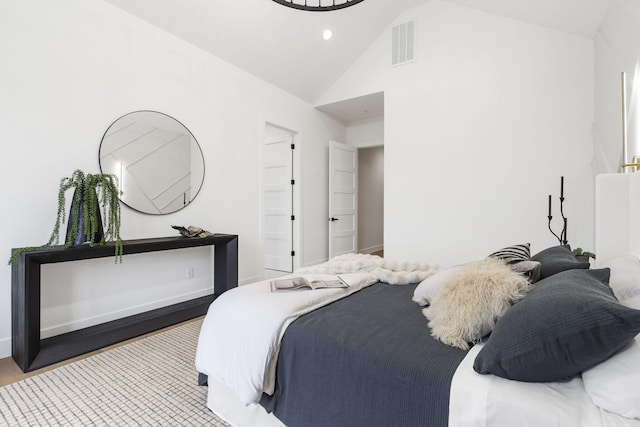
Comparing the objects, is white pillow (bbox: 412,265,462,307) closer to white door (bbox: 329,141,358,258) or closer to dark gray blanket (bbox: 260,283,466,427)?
dark gray blanket (bbox: 260,283,466,427)

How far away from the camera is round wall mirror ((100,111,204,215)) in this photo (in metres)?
2.88

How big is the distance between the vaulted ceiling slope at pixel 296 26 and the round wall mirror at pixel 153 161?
1047mm

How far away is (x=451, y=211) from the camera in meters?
3.97

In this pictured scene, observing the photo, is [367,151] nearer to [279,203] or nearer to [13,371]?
[279,203]

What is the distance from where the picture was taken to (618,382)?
0.76m

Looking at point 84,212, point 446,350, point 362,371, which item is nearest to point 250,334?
point 362,371

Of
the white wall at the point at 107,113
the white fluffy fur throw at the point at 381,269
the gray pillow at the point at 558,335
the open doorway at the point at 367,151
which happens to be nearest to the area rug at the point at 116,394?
the white wall at the point at 107,113

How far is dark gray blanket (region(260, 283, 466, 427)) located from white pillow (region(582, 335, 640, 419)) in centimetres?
34

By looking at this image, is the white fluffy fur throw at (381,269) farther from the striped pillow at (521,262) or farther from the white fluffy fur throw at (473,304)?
the white fluffy fur throw at (473,304)

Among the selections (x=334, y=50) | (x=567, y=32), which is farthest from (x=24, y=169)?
(x=567, y=32)

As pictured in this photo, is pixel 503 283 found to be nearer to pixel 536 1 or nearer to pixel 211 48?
pixel 536 1

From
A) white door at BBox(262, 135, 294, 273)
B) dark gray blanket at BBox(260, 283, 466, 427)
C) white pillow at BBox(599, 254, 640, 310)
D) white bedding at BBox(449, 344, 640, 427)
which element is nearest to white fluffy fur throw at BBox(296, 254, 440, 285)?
dark gray blanket at BBox(260, 283, 466, 427)

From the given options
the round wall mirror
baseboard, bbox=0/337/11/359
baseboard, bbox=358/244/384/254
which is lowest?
baseboard, bbox=0/337/11/359

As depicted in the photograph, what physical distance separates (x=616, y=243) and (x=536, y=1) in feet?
8.75
